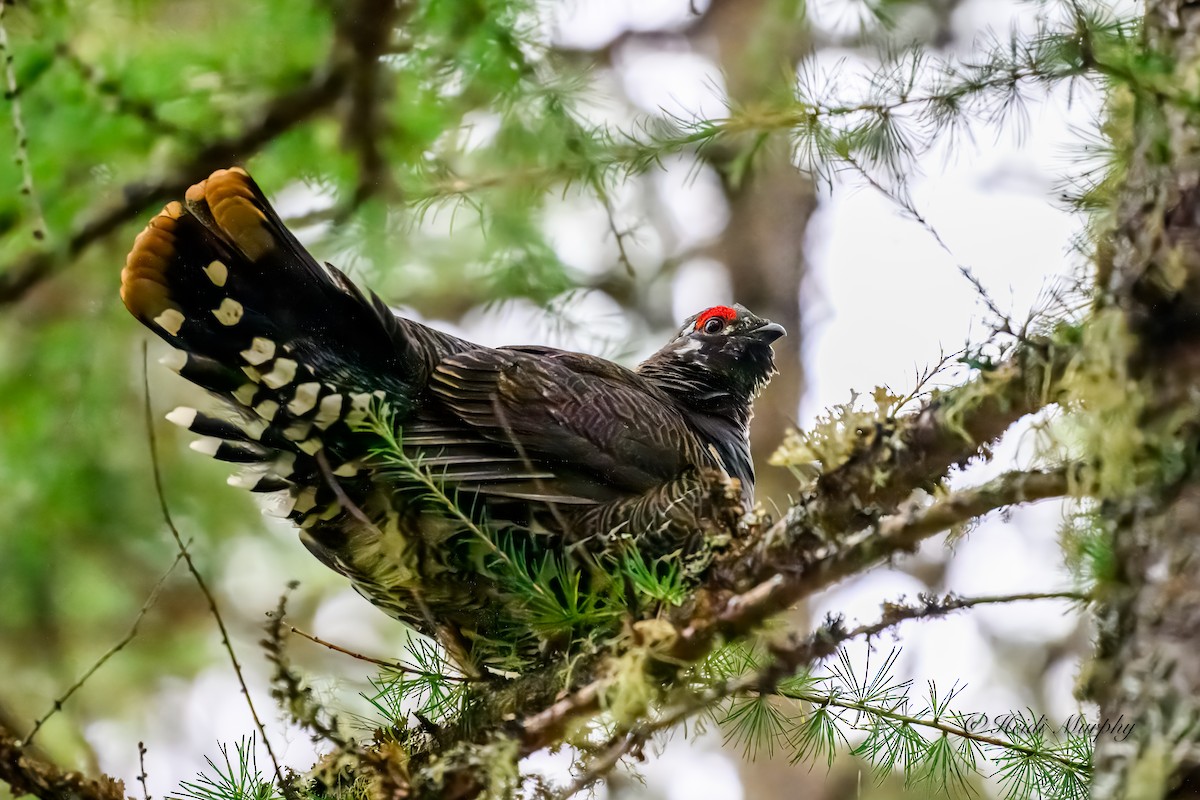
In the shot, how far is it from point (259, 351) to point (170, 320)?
0.71ft

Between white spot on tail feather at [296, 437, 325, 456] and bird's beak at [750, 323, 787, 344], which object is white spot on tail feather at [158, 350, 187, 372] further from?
bird's beak at [750, 323, 787, 344]

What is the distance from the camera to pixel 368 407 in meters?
2.54

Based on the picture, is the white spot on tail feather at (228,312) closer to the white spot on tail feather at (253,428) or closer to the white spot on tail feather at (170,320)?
the white spot on tail feather at (170,320)

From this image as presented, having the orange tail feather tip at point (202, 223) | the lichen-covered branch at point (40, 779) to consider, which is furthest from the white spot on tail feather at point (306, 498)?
the lichen-covered branch at point (40, 779)

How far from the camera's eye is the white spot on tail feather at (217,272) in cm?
250

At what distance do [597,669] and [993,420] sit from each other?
2.96 feet

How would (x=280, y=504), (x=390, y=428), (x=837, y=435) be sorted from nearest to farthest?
(x=837, y=435) → (x=390, y=428) → (x=280, y=504)

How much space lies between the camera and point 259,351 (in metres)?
2.57

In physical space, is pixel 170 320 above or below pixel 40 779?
above

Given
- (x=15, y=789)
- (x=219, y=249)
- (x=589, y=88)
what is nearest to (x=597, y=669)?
(x=15, y=789)

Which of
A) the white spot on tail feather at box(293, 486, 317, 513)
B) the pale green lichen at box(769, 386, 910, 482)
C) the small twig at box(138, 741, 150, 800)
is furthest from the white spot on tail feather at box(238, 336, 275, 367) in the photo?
the pale green lichen at box(769, 386, 910, 482)

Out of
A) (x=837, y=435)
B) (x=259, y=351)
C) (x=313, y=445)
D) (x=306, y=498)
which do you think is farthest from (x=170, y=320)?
(x=837, y=435)

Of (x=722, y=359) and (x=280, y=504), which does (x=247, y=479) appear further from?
(x=722, y=359)

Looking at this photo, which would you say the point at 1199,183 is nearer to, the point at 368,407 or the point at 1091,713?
the point at 1091,713
